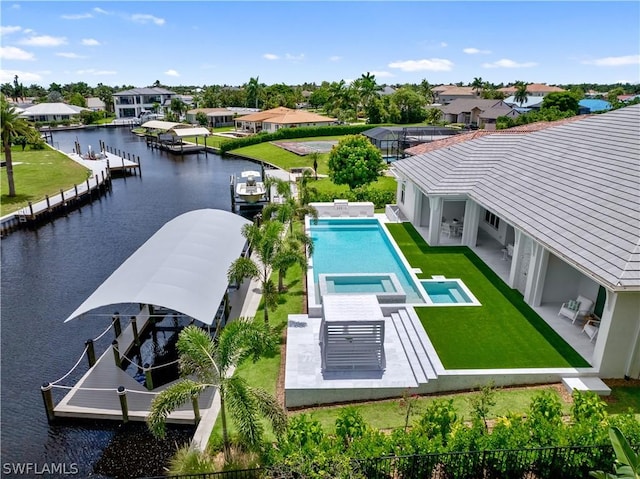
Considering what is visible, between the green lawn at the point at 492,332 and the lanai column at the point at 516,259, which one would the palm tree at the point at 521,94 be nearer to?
the green lawn at the point at 492,332

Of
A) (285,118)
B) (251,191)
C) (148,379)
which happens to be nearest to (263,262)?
(148,379)

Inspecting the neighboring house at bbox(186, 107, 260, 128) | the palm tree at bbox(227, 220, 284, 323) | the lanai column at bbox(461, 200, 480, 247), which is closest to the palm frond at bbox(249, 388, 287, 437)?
the palm tree at bbox(227, 220, 284, 323)

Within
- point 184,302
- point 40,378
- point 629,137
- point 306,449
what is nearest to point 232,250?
point 184,302

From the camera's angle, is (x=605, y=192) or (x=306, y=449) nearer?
(x=306, y=449)

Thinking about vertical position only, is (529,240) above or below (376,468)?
above

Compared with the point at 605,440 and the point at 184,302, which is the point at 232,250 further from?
the point at 605,440

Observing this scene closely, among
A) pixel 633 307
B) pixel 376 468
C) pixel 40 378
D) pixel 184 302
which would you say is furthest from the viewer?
pixel 40 378

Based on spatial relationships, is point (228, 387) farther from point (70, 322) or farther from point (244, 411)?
point (70, 322)
